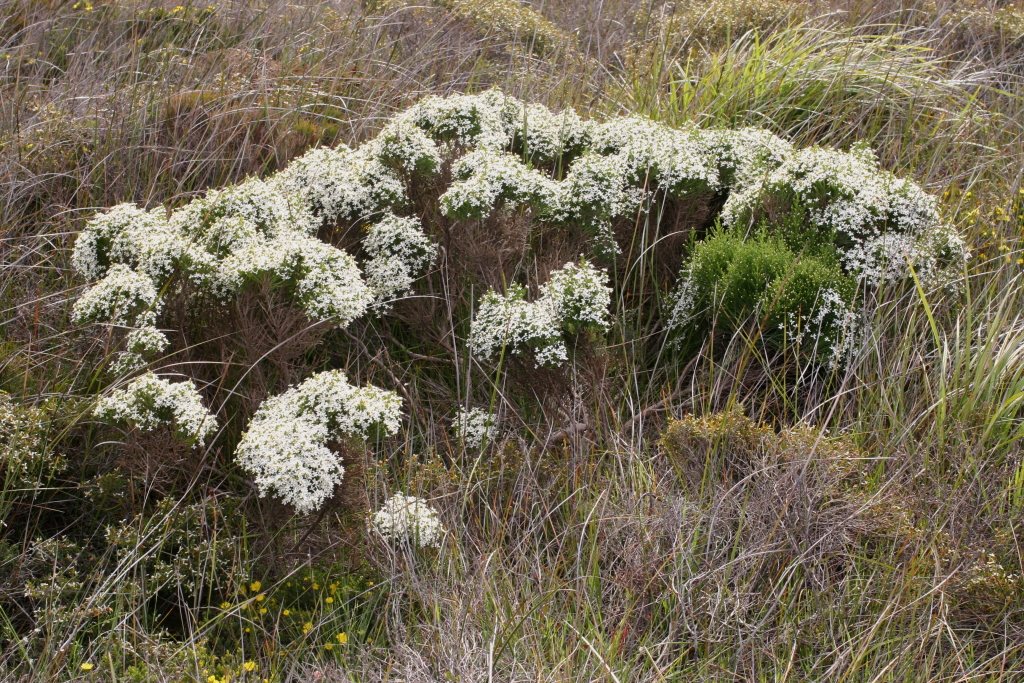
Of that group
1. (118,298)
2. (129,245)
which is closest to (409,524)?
(118,298)

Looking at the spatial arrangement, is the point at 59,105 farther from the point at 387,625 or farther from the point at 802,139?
the point at 802,139

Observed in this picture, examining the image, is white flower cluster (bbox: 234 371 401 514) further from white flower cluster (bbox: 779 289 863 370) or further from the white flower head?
white flower cluster (bbox: 779 289 863 370)

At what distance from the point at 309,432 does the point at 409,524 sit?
0.42 meters

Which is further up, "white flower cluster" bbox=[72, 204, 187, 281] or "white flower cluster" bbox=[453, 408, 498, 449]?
"white flower cluster" bbox=[72, 204, 187, 281]

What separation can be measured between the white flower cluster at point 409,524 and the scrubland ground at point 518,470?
0.21 ft

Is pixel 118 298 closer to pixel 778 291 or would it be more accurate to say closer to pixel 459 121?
pixel 459 121

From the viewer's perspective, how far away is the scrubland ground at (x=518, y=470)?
2.50 metres

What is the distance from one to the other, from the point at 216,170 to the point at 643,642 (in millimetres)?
3436

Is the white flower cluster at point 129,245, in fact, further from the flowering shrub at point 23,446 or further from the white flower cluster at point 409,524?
the white flower cluster at point 409,524

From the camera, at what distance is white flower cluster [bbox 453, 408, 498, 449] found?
3344 mm

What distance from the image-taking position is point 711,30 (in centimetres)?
655

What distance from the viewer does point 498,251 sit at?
372cm

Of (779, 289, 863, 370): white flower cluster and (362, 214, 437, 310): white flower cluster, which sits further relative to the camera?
(362, 214, 437, 310): white flower cluster

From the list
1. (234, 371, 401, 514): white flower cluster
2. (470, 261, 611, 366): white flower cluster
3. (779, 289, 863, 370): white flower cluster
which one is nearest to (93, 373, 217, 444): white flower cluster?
(234, 371, 401, 514): white flower cluster
